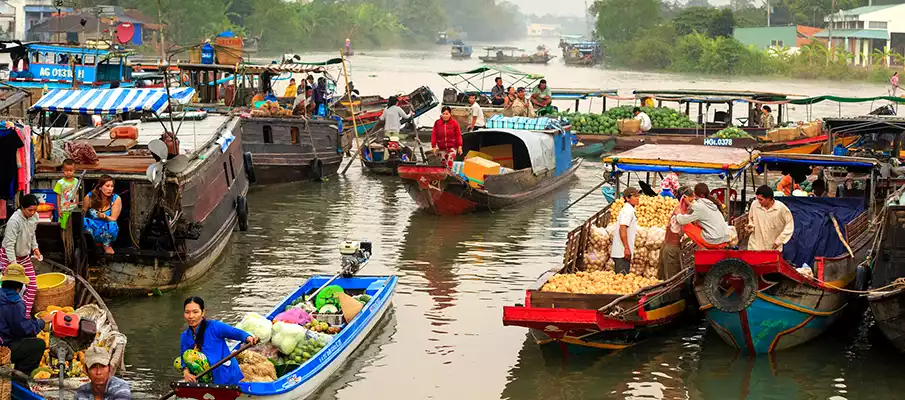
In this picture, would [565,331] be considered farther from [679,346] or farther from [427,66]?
[427,66]

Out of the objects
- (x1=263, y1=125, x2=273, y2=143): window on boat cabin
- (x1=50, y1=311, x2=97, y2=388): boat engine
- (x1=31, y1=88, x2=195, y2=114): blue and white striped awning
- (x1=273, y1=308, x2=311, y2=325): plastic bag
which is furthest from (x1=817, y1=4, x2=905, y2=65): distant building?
(x1=50, y1=311, x2=97, y2=388): boat engine

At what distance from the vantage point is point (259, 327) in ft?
37.8

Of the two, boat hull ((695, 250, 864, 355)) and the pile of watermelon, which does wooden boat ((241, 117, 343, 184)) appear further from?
boat hull ((695, 250, 864, 355))

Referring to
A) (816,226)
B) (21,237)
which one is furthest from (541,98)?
(21,237)

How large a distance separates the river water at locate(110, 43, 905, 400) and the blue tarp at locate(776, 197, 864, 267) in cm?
80

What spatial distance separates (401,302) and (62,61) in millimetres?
14817

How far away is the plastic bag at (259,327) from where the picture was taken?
37.7 feet

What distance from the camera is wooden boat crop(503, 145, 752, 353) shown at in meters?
12.0

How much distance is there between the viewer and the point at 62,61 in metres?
27.3

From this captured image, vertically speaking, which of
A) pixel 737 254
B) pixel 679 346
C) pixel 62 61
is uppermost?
pixel 62 61

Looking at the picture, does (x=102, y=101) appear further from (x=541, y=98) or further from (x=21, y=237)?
(x=541, y=98)

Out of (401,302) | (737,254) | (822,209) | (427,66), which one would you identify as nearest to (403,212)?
(401,302)

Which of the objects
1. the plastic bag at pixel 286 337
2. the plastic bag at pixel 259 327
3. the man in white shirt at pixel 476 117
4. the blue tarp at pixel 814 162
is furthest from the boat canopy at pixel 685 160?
the man in white shirt at pixel 476 117

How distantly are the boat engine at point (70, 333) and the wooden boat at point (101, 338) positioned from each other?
0.58 feet
